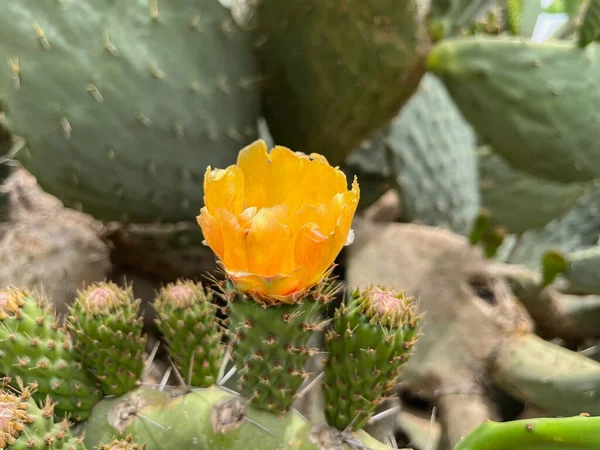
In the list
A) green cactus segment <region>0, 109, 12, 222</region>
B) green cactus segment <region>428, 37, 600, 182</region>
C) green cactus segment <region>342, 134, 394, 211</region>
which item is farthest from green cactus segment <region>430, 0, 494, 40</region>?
green cactus segment <region>0, 109, 12, 222</region>

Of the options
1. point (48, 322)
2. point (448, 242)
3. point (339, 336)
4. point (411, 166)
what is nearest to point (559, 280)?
point (448, 242)

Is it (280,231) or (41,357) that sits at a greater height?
(280,231)

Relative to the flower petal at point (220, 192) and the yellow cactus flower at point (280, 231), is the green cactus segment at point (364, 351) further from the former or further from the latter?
the flower petal at point (220, 192)

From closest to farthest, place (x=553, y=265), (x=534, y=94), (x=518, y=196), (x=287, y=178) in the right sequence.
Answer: (x=287, y=178), (x=534, y=94), (x=553, y=265), (x=518, y=196)

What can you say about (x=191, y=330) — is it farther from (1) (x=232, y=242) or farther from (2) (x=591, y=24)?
(2) (x=591, y=24)

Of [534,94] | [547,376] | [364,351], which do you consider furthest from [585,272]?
[364,351]

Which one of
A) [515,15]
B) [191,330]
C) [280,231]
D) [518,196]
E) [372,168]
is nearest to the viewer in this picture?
[280,231]

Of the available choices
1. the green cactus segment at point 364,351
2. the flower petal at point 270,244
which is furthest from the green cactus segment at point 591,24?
the flower petal at point 270,244
